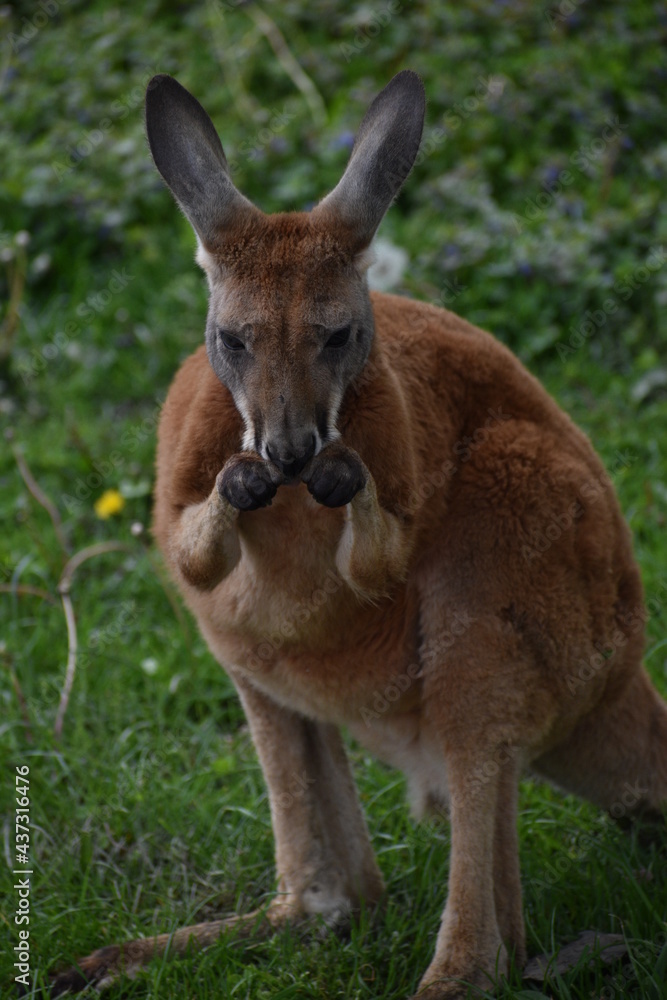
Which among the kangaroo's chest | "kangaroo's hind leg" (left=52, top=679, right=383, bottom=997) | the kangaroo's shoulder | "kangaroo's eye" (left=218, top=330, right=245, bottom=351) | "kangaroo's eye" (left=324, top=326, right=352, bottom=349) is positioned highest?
"kangaroo's eye" (left=218, top=330, right=245, bottom=351)

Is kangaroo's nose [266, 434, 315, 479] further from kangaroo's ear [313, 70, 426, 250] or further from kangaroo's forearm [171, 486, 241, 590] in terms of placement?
kangaroo's ear [313, 70, 426, 250]

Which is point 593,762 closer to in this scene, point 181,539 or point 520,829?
point 520,829

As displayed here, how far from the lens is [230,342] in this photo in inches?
104

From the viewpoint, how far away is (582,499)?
318 centimetres

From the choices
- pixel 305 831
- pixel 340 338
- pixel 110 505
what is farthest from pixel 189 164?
pixel 110 505

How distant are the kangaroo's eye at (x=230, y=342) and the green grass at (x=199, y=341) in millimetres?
1522

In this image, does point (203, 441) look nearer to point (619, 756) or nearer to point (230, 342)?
point (230, 342)

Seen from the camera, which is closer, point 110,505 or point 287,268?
point 287,268

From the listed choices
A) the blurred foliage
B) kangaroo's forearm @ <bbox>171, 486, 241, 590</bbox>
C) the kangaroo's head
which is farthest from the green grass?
the kangaroo's head

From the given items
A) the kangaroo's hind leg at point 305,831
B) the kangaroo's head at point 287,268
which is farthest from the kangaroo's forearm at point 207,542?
the kangaroo's hind leg at point 305,831

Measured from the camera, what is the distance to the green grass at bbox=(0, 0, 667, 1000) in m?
3.29

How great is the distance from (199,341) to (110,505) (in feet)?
4.04

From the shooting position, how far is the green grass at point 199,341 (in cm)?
329

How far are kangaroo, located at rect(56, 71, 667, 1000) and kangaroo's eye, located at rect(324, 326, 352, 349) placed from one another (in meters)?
0.01
